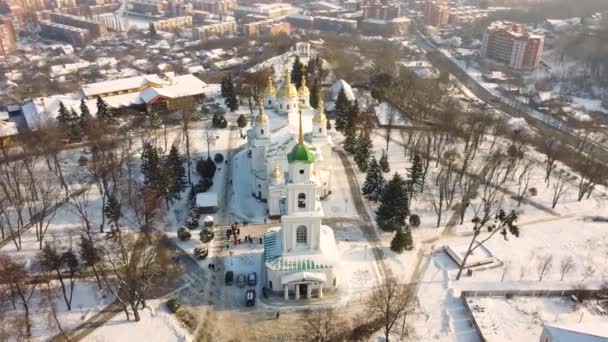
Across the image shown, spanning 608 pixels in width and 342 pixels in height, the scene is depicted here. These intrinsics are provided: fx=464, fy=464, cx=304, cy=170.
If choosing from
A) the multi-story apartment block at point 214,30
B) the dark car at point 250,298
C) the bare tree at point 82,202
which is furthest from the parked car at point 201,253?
the multi-story apartment block at point 214,30

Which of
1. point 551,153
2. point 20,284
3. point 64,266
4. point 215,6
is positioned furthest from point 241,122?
point 215,6

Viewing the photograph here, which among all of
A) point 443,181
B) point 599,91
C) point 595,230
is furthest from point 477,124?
point 599,91

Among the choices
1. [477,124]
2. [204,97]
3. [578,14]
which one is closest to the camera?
[477,124]

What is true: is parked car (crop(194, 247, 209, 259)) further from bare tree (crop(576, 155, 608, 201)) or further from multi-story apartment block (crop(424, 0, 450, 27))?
multi-story apartment block (crop(424, 0, 450, 27))

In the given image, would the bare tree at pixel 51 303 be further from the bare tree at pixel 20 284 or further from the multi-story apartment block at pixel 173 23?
the multi-story apartment block at pixel 173 23

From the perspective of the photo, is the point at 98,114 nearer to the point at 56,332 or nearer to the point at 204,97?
the point at 204,97
